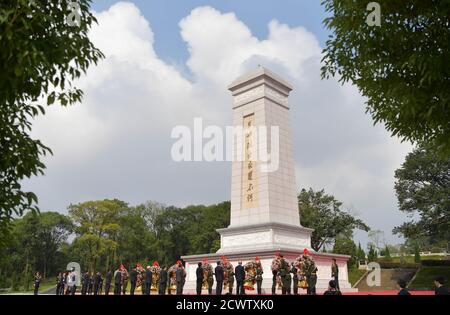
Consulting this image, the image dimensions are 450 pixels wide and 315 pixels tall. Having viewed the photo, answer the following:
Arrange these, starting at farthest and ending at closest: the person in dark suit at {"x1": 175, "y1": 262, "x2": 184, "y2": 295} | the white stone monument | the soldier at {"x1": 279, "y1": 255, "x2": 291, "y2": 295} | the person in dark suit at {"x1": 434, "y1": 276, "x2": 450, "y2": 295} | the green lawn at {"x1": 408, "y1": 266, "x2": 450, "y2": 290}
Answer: the green lawn at {"x1": 408, "y1": 266, "x2": 450, "y2": 290} → the white stone monument → the person in dark suit at {"x1": 175, "y1": 262, "x2": 184, "y2": 295} → the soldier at {"x1": 279, "y1": 255, "x2": 291, "y2": 295} → the person in dark suit at {"x1": 434, "y1": 276, "x2": 450, "y2": 295}

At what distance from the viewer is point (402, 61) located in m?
8.54

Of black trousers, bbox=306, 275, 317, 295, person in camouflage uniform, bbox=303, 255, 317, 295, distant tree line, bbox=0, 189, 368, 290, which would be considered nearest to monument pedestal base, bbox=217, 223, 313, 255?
person in camouflage uniform, bbox=303, 255, 317, 295

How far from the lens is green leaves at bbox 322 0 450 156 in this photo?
7879 millimetres

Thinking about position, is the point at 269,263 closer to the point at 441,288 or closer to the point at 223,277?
the point at 223,277

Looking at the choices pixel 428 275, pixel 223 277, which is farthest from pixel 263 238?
pixel 428 275

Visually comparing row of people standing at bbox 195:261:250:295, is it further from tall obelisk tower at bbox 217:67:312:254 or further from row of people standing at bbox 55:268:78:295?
row of people standing at bbox 55:268:78:295

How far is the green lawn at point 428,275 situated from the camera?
29031 mm

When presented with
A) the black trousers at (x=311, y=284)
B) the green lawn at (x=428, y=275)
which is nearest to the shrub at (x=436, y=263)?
the green lawn at (x=428, y=275)

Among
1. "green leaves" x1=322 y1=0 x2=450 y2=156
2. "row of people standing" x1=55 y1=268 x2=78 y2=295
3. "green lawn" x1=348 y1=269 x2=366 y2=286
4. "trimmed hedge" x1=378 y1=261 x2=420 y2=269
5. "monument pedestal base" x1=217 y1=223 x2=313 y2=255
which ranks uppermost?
"green leaves" x1=322 y1=0 x2=450 y2=156

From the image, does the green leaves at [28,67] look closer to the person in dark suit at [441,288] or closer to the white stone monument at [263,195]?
the person in dark suit at [441,288]

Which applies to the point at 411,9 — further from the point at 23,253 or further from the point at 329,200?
the point at 23,253

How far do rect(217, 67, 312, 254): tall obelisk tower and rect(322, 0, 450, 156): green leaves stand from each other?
1213 centimetres

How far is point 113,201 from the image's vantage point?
4900cm

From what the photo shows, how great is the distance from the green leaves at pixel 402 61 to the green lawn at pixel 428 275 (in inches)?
893
